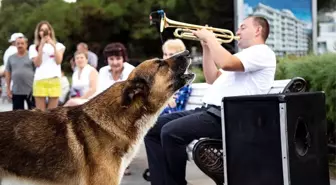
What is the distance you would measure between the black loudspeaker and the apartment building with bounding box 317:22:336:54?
10101 millimetres

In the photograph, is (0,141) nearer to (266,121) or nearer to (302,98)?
(266,121)

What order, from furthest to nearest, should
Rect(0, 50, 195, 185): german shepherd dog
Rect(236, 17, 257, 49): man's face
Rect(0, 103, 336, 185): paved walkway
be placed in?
Rect(0, 103, 336, 185): paved walkway
Rect(236, 17, 257, 49): man's face
Rect(0, 50, 195, 185): german shepherd dog

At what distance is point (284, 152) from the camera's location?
3719mm

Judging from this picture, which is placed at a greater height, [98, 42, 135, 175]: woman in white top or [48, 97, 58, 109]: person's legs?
[98, 42, 135, 175]: woman in white top

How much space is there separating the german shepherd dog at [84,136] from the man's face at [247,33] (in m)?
1.36

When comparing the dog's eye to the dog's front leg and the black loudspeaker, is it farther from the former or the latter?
the dog's front leg

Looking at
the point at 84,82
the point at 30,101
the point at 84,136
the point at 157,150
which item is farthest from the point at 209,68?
the point at 30,101

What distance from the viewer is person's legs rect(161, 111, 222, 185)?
4.63m

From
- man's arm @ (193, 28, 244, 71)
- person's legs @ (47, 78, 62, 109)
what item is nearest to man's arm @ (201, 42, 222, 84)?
man's arm @ (193, 28, 244, 71)

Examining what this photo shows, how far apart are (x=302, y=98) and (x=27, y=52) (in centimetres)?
639

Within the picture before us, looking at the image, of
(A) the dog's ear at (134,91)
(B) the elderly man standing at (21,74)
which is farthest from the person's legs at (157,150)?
(B) the elderly man standing at (21,74)

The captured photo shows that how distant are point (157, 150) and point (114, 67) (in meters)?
1.76

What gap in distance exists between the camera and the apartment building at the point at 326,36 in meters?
14.1

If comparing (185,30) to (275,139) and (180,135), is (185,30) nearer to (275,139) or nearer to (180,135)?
(180,135)
